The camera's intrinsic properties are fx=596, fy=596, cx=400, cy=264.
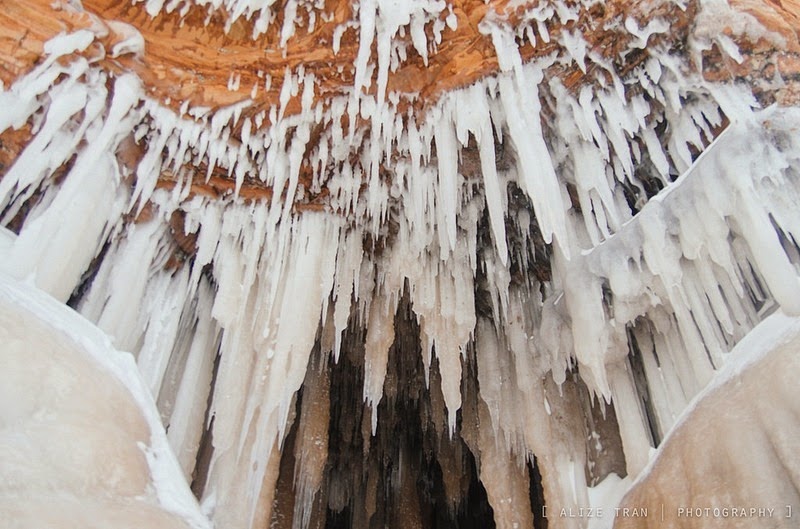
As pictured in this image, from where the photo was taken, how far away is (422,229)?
4789 millimetres

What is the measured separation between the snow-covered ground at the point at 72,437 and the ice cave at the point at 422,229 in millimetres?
20

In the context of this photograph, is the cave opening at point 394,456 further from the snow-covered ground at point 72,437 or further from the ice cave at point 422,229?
the snow-covered ground at point 72,437

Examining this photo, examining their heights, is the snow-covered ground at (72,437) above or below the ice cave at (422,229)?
below

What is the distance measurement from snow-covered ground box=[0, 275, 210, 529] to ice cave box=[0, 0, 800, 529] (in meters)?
0.02

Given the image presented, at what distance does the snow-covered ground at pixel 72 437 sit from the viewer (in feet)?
6.97

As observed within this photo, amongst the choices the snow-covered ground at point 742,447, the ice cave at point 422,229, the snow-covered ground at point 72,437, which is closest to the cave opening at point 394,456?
the ice cave at point 422,229

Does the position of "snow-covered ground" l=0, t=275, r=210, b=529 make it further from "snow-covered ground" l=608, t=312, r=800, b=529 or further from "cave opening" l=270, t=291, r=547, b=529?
"cave opening" l=270, t=291, r=547, b=529

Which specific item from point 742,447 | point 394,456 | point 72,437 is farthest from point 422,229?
point 394,456

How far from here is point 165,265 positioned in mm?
5082

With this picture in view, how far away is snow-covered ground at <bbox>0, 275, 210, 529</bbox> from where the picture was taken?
6.97ft

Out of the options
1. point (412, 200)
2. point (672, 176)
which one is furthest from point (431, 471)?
point (672, 176)

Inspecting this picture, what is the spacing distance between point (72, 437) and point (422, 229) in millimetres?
2972

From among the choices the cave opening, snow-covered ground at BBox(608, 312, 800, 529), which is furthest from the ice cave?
the cave opening

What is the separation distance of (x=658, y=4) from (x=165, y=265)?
13.8 ft
